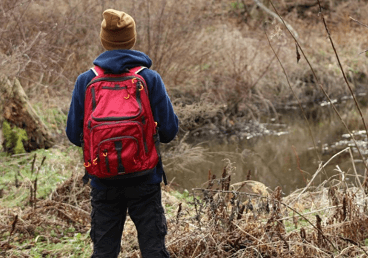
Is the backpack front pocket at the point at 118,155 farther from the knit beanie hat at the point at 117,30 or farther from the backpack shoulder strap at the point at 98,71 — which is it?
the knit beanie hat at the point at 117,30

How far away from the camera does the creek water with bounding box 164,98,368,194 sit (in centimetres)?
779

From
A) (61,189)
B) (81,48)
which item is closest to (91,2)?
Result: (81,48)

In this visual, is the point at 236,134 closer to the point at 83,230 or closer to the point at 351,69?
the point at 351,69

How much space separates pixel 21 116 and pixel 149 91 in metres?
5.27

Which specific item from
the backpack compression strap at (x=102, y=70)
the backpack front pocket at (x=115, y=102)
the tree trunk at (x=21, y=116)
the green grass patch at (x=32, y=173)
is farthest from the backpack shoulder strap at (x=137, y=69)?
the tree trunk at (x=21, y=116)

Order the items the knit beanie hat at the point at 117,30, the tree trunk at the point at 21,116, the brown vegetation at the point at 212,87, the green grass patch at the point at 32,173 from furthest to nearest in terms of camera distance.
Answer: the tree trunk at the point at 21,116 < the green grass patch at the point at 32,173 < the brown vegetation at the point at 212,87 < the knit beanie hat at the point at 117,30

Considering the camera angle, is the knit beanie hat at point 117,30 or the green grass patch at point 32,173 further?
the green grass patch at point 32,173

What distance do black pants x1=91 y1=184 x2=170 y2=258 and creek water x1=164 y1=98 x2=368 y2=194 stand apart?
3956 mm

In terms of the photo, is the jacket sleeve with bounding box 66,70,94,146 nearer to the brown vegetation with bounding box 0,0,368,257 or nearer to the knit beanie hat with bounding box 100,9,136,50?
the knit beanie hat with bounding box 100,9,136,50

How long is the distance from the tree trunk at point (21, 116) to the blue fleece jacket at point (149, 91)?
461 centimetres

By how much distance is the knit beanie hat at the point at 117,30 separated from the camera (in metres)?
2.52

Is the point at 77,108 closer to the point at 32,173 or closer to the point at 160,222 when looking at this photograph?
the point at 160,222

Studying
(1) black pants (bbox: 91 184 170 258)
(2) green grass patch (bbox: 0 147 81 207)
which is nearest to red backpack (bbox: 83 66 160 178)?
(1) black pants (bbox: 91 184 170 258)

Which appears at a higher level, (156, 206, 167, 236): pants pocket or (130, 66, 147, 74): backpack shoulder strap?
(130, 66, 147, 74): backpack shoulder strap
